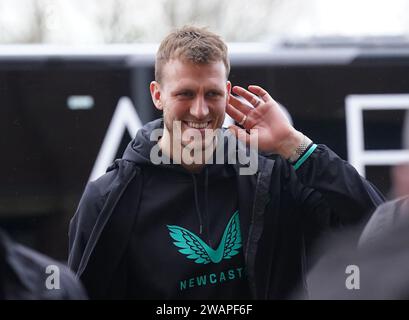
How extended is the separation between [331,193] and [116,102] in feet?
6.13

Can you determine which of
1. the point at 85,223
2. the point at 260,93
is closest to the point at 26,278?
the point at 85,223

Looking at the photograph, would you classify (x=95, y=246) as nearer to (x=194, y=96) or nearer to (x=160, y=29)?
(x=194, y=96)

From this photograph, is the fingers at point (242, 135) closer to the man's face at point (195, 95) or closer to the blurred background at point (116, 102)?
the man's face at point (195, 95)

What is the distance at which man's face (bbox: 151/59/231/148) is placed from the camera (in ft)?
6.34

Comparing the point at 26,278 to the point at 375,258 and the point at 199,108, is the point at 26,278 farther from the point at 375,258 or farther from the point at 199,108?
the point at 375,258

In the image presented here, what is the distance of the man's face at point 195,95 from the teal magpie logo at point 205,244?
0.24m

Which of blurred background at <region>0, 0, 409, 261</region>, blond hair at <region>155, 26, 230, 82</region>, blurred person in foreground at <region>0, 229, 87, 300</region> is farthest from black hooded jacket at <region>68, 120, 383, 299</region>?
blurred background at <region>0, 0, 409, 261</region>

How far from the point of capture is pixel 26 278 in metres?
1.39

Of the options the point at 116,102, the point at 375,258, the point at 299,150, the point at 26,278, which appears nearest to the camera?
the point at 26,278

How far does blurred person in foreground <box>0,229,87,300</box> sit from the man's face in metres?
0.60

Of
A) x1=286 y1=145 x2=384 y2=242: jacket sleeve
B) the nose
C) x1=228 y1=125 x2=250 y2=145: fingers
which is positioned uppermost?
the nose

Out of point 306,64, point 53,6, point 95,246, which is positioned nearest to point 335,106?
point 306,64

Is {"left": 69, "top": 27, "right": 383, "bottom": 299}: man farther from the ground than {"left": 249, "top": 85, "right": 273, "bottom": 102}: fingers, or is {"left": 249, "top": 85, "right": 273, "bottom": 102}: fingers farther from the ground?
{"left": 249, "top": 85, "right": 273, "bottom": 102}: fingers

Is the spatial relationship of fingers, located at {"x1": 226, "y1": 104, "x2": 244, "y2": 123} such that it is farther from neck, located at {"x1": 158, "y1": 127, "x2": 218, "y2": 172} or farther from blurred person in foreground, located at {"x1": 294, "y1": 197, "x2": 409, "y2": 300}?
blurred person in foreground, located at {"x1": 294, "y1": 197, "x2": 409, "y2": 300}
